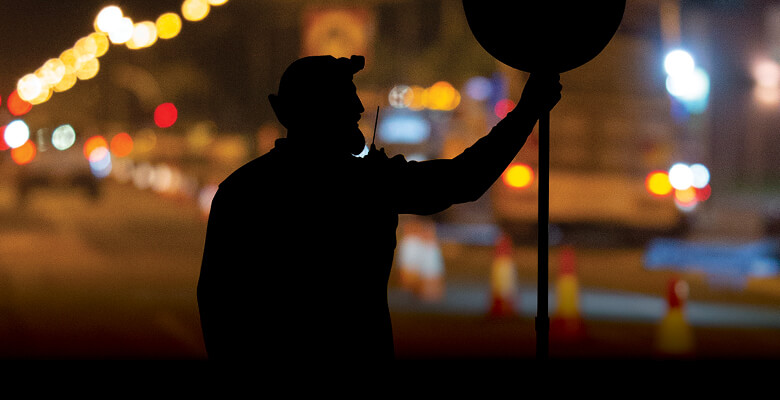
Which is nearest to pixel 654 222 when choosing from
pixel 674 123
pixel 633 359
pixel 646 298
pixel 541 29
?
pixel 674 123

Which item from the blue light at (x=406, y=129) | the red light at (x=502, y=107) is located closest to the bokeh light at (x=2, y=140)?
the blue light at (x=406, y=129)

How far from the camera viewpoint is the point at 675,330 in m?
8.29

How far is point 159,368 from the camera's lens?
7.38 m

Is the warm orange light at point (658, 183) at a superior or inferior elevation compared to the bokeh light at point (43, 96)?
inferior

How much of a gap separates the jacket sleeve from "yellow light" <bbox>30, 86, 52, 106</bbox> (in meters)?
51.5

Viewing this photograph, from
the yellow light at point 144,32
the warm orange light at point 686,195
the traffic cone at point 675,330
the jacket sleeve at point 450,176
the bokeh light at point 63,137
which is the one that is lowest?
the traffic cone at point 675,330

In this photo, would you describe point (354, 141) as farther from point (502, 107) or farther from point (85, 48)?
point (85, 48)

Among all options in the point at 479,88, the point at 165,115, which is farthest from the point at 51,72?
the point at 479,88

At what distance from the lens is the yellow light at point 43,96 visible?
2019 inches

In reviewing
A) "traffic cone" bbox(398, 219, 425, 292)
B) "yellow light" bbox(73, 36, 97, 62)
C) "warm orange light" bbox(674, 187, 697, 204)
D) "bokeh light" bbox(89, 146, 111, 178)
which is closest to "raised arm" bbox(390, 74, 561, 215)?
"traffic cone" bbox(398, 219, 425, 292)

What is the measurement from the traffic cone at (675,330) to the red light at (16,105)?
44808 millimetres

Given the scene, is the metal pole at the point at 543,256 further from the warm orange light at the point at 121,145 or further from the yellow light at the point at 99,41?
the warm orange light at the point at 121,145

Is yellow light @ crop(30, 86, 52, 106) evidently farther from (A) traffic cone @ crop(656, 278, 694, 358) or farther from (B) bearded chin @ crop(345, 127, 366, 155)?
(B) bearded chin @ crop(345, 127, 366, 155)

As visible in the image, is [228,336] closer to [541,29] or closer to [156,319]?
[541,29]
